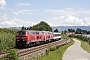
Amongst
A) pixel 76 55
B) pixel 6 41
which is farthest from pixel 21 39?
pixel 76 55

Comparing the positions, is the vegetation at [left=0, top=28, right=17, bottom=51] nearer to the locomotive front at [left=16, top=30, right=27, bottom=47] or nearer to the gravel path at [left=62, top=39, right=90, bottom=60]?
the locomotive front at [left=16, top=30, right=27, bottom=47]

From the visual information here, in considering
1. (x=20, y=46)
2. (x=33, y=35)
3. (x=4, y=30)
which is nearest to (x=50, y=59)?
(x=20, y=46)

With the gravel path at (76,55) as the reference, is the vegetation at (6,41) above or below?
above

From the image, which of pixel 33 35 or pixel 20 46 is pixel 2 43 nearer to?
pixel 20 46

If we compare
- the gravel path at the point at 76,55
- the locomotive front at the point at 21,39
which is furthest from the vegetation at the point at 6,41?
the gravel path at the point at 76,55

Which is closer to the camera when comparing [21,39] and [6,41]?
[21,39]

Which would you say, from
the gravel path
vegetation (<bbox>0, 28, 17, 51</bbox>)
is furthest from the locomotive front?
the gravel path

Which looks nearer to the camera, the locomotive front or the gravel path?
the gravel path

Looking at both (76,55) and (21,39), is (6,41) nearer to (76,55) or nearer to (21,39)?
(21,39)

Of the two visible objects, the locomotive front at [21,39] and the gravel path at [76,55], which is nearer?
the gravel path at [76,55]

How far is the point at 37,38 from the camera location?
1677 inches

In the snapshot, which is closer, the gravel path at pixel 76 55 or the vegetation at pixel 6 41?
the gravel path at pixel 76 55

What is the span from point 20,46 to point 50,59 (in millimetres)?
12135

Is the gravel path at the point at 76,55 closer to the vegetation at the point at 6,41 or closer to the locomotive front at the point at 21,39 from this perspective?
the locomotive front at the point at 21,39
